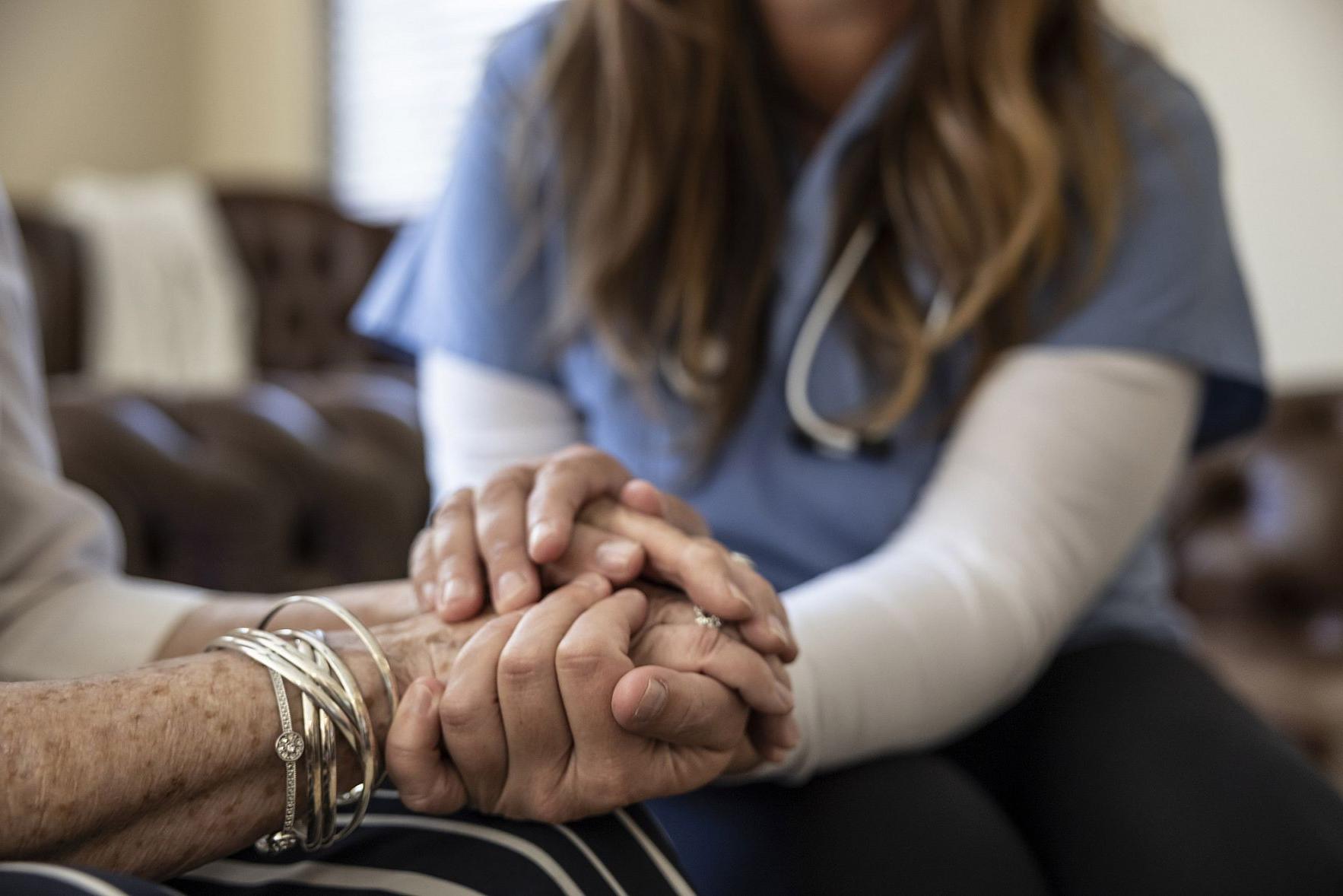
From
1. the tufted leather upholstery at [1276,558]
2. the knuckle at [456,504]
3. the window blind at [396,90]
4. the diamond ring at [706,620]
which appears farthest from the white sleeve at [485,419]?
the window blind at [396,90]

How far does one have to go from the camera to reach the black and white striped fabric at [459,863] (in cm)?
40

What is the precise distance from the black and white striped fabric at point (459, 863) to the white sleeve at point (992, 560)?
114 millimetres

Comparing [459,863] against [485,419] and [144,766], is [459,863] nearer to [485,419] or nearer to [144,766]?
[144,766]

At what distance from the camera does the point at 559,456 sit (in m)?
0.56

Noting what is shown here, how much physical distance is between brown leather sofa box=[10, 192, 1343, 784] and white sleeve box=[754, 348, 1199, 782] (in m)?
0.52

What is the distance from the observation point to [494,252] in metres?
0.83

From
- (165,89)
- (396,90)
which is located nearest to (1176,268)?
(396,90)

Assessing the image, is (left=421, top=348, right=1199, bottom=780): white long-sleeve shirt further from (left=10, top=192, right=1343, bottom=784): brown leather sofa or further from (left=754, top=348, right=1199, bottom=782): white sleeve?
(left=10, top=192, right=1343, bottom=784): brown leather sofa

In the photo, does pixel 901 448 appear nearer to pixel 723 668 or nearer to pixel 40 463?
pixel 723 668

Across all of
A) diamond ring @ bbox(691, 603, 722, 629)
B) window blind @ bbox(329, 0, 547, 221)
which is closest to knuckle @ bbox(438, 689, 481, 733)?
diamond ring @ bbox(691, 603, 722, 629)

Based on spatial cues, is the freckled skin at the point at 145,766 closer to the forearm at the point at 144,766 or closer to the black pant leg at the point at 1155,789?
the forearm at the point at 144,766

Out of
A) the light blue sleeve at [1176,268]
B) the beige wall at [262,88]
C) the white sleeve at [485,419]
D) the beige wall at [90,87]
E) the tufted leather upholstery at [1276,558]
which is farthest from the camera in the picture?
the beige wall at [262,88]

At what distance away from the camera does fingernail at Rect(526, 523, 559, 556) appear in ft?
1.62

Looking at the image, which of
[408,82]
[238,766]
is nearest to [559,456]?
[238,766]
